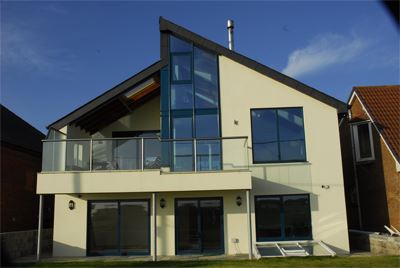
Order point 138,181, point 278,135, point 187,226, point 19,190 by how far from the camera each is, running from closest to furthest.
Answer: point 138,181
point 187,226
point 278,135
point 19,190

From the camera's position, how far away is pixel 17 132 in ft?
65.9

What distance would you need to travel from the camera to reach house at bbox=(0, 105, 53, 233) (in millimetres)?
17547

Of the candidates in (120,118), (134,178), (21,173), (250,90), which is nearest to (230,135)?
(250,90)

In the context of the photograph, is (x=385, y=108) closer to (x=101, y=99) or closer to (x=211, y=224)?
(x=211, y=224)

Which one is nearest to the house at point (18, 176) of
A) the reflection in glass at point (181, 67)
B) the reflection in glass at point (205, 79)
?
the reflection in glass at point (181, 67)

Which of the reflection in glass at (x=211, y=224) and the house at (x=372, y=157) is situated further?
the house at (x=372, y=157)

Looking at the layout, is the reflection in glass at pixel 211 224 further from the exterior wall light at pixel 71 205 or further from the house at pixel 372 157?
the house at pixel 372 157

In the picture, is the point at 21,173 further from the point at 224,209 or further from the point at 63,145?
the point at 224,209

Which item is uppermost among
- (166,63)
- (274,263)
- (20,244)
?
(166,63)

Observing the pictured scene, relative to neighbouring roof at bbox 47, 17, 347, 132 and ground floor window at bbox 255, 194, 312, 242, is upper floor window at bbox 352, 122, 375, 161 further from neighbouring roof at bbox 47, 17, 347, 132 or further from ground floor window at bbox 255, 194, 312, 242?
ground floor window at bbox 255, 194, 312, 242

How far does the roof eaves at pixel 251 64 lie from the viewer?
1611 cm

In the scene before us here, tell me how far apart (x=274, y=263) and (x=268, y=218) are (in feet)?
10.4

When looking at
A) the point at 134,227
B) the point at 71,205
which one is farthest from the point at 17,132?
the point at 134,227

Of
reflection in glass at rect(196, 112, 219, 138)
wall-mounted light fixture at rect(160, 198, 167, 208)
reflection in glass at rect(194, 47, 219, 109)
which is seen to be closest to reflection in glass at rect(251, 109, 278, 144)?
reflection in glass at rect(196, 112, 219, 138)
